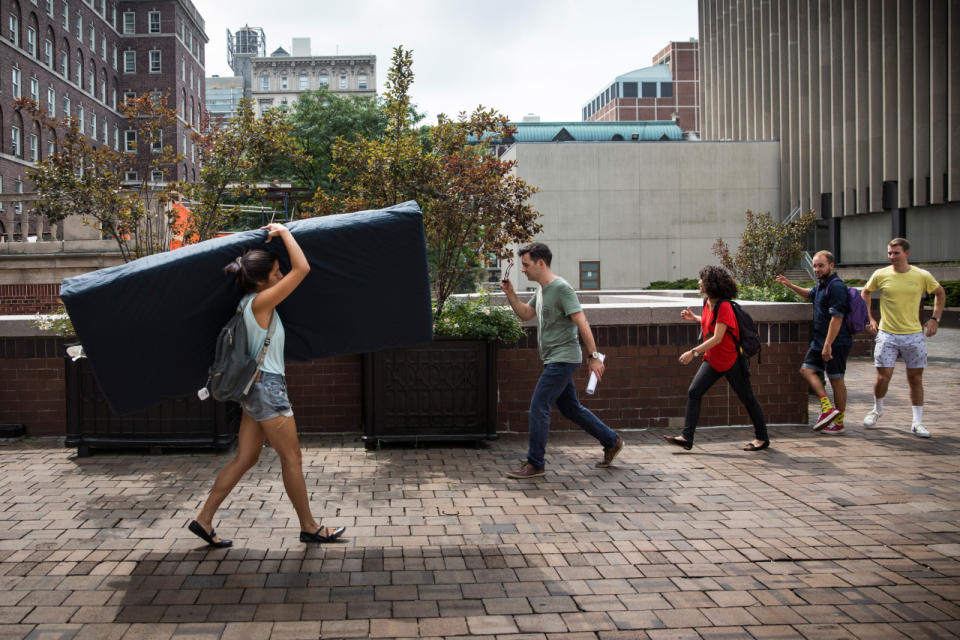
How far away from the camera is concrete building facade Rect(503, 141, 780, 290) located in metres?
46.5

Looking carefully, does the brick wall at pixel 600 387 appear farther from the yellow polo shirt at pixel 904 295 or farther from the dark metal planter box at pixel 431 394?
the yellow polo shirt at pixel 904 295

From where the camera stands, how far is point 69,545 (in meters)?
4.77

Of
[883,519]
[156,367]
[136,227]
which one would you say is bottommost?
[883,519]

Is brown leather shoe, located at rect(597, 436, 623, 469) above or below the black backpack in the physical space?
below

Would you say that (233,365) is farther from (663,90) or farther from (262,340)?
(663,90)

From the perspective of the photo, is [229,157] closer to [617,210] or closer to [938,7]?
[938,7]

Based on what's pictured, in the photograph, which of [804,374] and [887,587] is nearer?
[887,587]

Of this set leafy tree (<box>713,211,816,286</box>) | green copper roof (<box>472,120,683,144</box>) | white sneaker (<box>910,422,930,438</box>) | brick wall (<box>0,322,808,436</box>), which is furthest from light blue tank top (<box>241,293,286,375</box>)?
green copper roof (<box>472,120,683,144</box>)

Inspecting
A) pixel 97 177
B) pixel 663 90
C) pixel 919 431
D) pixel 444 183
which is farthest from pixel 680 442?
pixel 663 90

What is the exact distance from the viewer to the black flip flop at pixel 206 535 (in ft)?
15.2

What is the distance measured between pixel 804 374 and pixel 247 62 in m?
143

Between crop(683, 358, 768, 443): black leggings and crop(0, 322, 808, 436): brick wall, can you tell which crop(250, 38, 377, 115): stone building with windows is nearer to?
crop(0, 322, 808, 436): brick wall

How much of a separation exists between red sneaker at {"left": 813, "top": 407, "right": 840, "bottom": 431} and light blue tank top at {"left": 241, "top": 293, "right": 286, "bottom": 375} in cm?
584

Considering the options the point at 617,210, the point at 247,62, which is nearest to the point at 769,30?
the point at 617,210
